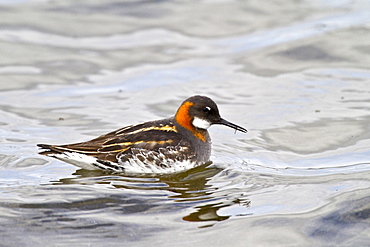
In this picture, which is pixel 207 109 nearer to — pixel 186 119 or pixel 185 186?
pixel 186 119

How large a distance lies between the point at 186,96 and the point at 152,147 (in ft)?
11.4

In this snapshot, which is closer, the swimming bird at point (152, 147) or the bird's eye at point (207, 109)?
the swimming bird at point (152, 147)

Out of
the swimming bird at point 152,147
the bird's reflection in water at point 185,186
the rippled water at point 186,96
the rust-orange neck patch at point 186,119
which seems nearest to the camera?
the rippled water at point 186,96

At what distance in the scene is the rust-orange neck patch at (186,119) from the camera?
932cm

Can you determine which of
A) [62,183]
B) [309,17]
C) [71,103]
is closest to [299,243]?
[62,183]

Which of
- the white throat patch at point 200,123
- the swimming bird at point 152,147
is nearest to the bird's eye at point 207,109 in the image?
Answer: the swimming bird at point 152,147

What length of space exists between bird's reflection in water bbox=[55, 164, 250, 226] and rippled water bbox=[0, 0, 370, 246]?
0.03 m

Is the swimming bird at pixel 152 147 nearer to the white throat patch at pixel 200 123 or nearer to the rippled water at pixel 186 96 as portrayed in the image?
the white throat patch at pixel 200 123

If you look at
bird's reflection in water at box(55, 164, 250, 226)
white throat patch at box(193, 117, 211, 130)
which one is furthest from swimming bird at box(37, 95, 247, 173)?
bird's reflection in water at box(55, 164, 250, 226)

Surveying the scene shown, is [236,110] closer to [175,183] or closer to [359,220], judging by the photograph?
[175,183]

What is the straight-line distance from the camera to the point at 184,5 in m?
16.8

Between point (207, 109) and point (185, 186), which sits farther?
point (207, 109)

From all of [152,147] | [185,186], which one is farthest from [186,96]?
[185,186]

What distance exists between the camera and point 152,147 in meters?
8.76
